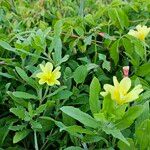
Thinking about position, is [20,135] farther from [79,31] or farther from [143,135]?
[79,31]

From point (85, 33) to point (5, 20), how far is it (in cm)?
42

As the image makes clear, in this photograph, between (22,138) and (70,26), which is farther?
(70,26)

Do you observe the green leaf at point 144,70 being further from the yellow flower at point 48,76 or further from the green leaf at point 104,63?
the yellow flower at point 48,76

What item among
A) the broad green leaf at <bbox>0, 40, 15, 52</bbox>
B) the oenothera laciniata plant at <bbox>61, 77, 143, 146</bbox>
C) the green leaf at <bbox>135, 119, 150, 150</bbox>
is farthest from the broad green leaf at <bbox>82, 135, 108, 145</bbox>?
the broad green leaf at <bbox>0, 40, 15, 52</bbox>

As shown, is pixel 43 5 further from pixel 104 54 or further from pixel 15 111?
pixel 15 111

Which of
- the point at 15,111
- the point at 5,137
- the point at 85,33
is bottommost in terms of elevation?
the point at 5,137

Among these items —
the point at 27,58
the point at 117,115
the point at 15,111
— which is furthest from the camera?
the point at 27,58

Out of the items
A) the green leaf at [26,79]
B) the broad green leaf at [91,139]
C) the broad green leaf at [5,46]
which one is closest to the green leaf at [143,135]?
the broad green leaf at [91,139]

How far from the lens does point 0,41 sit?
148 centimetres

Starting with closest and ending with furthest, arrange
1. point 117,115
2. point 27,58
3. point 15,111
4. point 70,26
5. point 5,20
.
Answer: point 117,115
point 15,111
point 27,58
point 70,26
point 5,20

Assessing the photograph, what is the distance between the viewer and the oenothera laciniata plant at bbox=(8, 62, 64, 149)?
128cm

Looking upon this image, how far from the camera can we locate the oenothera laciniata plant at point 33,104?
4.18 ft

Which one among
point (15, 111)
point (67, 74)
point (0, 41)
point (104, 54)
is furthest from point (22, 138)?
point (104, 54)

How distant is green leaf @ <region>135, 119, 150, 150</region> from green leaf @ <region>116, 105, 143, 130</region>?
28 millimetres
